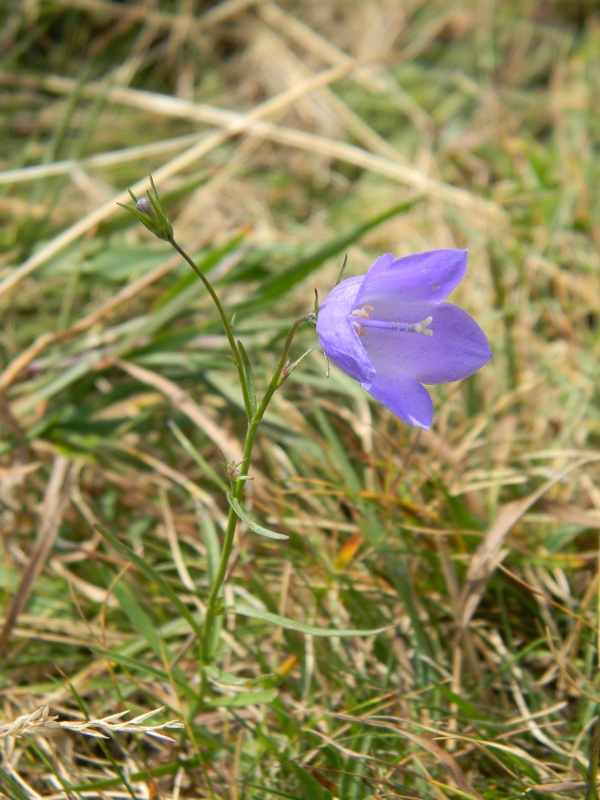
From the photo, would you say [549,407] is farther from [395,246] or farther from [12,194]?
[12,194]

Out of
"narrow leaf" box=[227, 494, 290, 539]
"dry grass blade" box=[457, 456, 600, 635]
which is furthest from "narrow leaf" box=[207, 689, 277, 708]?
Result: "dry grass blade" box=[457, 456, 600, 635]

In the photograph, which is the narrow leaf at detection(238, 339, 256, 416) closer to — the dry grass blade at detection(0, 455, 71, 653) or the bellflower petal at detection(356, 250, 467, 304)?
the bellflower petal at detection(356, 250, 467, 304)

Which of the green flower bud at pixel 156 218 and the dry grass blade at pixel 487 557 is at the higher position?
the green flower bud at pixel 156 218

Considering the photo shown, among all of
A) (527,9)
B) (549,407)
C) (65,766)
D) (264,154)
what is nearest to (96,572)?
(65,766)

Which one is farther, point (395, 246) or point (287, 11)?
point (287, 11)

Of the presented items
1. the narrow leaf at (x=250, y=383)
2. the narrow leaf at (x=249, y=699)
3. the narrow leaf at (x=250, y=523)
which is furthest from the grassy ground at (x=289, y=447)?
the narrow leaf at (x=250, y=383)

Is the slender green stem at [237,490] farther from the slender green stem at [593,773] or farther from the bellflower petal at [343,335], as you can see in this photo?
the slender green stem at [593,773]

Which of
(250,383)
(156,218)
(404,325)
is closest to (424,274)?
(404,325)
